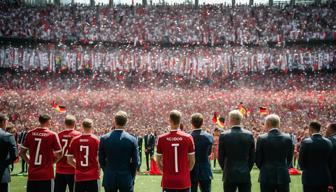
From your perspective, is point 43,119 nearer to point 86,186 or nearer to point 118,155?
point 86,186

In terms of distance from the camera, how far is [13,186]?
15.1m

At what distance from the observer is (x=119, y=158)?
7848mm

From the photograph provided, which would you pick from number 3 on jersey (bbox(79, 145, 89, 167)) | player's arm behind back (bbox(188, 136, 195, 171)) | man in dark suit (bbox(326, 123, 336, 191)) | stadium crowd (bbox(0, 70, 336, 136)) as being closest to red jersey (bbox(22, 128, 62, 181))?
number 3 on jersey (bbox(79, 145, 89, 167))

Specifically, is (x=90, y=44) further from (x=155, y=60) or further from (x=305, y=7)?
(x=305, y=7)

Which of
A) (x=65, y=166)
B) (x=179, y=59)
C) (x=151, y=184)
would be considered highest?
(x=179, y=59)

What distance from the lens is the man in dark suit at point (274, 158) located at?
820 centimetres

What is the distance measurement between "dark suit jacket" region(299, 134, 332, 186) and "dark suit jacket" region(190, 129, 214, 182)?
68.7 inches

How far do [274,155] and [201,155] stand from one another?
4.79ft

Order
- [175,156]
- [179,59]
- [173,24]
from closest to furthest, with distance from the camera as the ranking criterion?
[175,156]
[179,59]
[173,24]

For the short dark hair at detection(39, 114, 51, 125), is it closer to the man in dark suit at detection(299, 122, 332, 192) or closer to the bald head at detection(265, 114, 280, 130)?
the bald head at detection(265, 114, 280, 130)

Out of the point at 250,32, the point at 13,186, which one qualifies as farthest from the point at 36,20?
the point at 13,186

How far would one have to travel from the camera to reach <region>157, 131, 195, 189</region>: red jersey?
7.61 m

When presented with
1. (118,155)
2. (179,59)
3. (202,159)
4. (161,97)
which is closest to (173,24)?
(179,59)

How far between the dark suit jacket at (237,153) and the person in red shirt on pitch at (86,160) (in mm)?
2330
